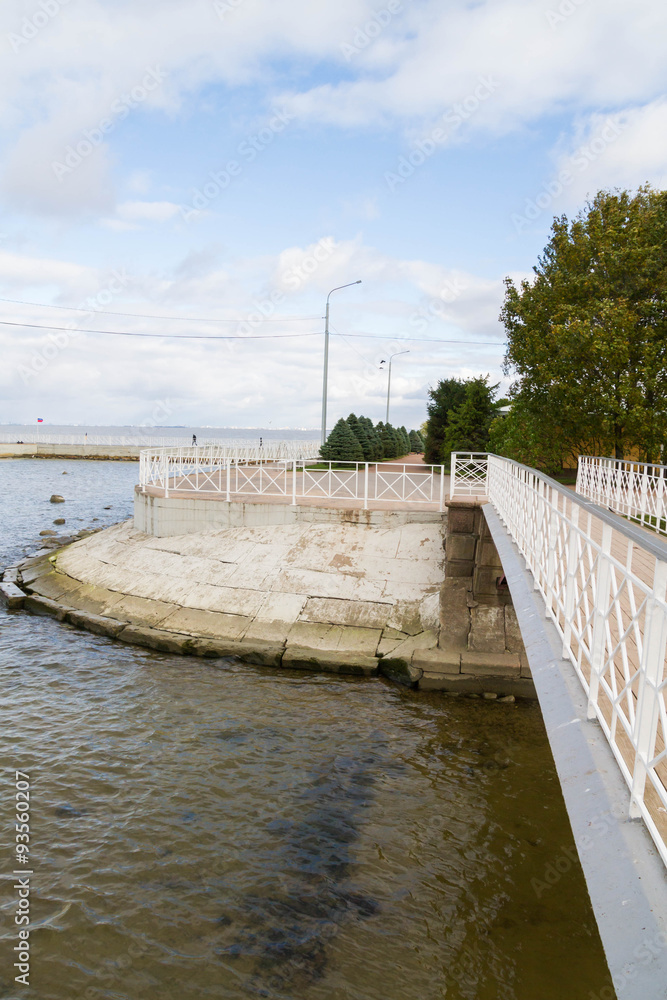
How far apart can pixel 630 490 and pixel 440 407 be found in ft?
66.0

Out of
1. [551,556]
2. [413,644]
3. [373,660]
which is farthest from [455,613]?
[551,556]

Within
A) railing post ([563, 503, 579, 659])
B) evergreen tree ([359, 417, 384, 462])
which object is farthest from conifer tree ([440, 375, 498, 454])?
railing post ([563, 503, 579, 659])

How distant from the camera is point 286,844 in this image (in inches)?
256

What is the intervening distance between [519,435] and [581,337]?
23.6 ft

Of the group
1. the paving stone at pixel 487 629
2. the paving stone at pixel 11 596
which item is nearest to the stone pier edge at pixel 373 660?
the paving stone at pixel 487 629

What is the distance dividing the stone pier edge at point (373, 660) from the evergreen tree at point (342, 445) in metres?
18.5

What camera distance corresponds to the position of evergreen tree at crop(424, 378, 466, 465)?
31.6 metres

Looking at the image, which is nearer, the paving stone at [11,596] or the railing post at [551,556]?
the railing post at [551,556]

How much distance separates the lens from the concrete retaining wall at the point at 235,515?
1395 centimetres

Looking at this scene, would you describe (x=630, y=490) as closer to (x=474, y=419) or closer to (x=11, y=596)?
(x=11, y=596)

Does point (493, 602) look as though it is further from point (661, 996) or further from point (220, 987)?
point (661, 996)

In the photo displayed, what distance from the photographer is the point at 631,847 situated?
105 inches

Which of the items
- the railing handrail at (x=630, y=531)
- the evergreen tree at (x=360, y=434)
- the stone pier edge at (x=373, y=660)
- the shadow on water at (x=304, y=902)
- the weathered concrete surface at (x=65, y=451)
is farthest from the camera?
the weathered concrete surface at (x=65, y=451)

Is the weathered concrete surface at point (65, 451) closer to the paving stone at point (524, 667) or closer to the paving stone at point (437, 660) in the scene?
the paving stone at point (437, 660)
